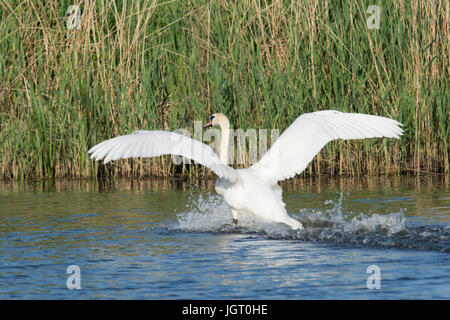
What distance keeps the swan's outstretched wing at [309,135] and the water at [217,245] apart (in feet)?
2.13

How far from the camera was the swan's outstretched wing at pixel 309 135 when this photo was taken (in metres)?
8.77

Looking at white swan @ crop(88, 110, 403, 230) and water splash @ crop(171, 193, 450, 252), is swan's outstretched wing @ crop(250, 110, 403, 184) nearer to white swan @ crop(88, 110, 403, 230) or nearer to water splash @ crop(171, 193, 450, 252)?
white swan @ crop(88, 110, 403, 230)

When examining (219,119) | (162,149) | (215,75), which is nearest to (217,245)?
(162,149)

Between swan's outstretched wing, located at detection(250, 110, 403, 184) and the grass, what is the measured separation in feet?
9.64

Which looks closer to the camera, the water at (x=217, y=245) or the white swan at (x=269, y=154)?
the water at (x=217, y=245)

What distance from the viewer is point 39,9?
1279 centimetres

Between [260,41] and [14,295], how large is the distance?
7269mm

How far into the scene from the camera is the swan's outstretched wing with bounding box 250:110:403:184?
8.77m

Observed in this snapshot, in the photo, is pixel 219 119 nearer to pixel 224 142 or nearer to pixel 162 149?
pixel 224 142

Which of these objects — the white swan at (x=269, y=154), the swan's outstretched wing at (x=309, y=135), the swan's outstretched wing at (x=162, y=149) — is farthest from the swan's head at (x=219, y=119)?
the swan's outstretched wing at (x=162, y=149)

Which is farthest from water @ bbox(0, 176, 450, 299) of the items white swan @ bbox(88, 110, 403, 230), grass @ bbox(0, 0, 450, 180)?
grass @ bbox(0, 0, 450, 180)

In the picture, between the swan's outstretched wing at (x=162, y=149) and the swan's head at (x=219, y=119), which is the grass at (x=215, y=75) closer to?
the swan's head at (x=219, y=119)

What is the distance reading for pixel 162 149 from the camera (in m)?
8.38
